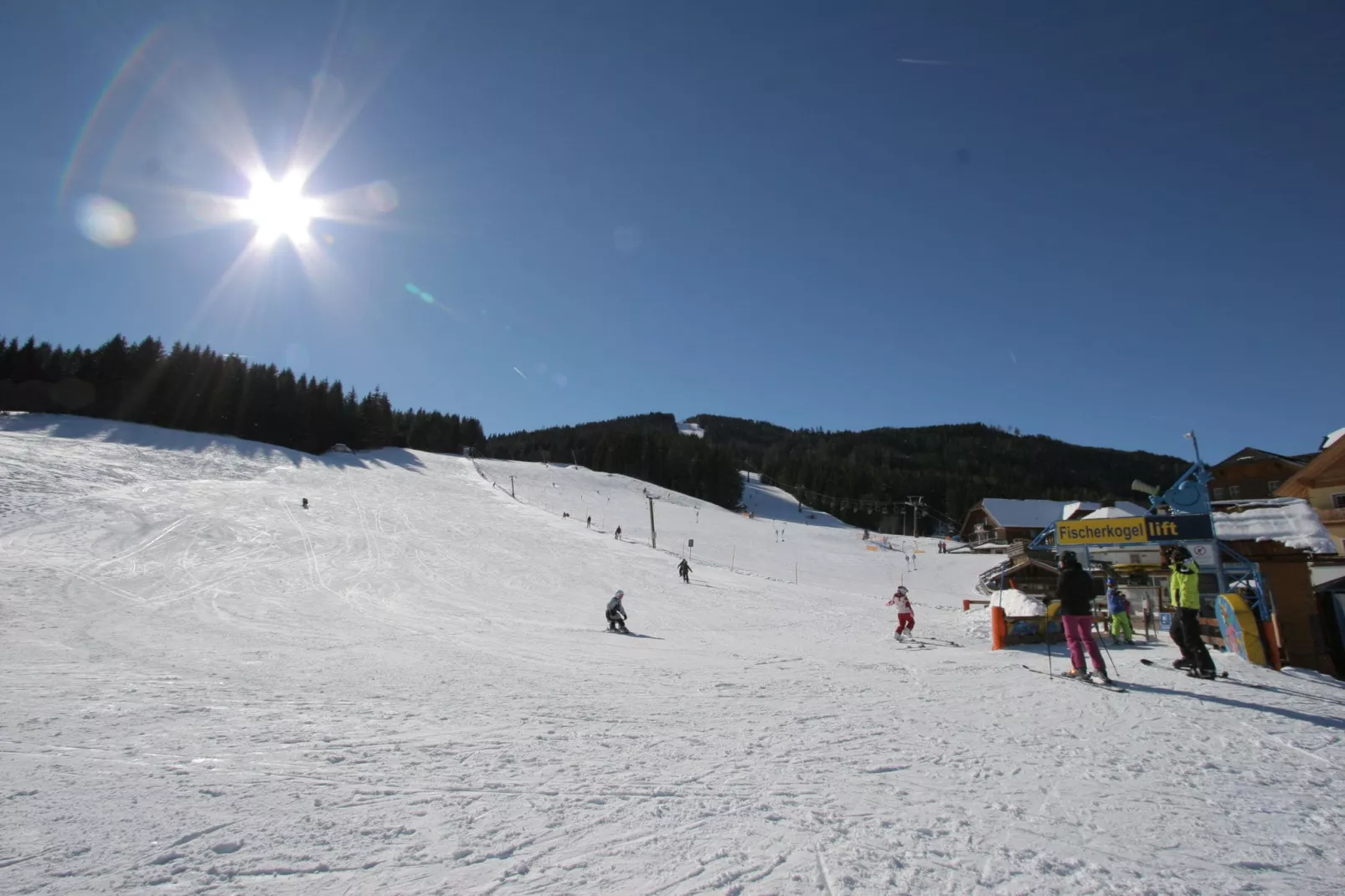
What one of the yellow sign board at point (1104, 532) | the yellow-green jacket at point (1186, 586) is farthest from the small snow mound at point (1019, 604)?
the yellow-green jacket at point (1186, 586)

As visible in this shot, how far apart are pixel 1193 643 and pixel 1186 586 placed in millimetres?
1039

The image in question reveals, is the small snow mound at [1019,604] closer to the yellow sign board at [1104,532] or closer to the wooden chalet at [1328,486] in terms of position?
the yellow sign board at [1104,532]

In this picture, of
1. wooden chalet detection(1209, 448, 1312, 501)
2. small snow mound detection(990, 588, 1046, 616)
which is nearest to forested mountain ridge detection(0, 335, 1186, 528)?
wooden chalet detection(1209, 448, 1312, 501)

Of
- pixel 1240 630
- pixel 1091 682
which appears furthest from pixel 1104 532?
pixel 1091 682

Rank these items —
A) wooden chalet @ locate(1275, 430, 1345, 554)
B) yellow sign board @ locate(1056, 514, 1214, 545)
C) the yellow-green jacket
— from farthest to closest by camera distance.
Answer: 1. wooden chalet @ locate(1275, 430, 1345, 554)
2. yellow sign board @ locate(1056, 514, 1214, 545)
3. the yellow-green jacket

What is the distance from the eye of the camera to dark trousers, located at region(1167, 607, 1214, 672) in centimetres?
938

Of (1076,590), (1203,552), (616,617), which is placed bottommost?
(616,617)

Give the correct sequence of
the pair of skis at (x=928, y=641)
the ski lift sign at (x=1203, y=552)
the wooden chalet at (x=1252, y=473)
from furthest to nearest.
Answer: the wooden chalet at (x=1252, y=473), the pair of skis at (x=928, y=641), the ski lift sign at (x=1203, y=552)

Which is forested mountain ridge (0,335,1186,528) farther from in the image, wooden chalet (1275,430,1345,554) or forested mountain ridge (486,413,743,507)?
wooden chalet (1275,430,1345,554)

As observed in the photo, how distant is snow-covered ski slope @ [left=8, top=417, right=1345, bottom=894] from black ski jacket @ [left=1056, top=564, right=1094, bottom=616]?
3.88 feet

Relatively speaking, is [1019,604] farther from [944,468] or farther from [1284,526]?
[944,468]

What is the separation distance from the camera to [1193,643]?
9555 mm

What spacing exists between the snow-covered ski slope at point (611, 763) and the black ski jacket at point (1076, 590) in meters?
1.18

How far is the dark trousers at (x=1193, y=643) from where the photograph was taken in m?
9.38
